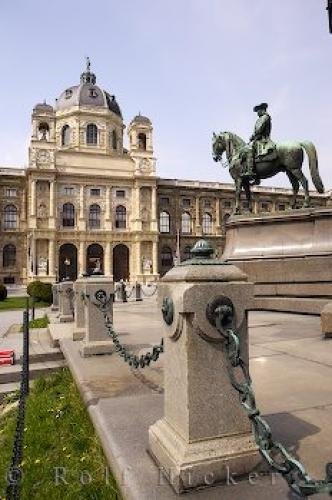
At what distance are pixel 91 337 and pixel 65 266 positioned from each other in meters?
52.2

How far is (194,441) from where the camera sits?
96.1 inches

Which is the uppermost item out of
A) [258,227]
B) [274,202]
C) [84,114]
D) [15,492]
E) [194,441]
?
[84,114]

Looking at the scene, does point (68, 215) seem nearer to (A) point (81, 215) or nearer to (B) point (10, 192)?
(A) point (81, 215)

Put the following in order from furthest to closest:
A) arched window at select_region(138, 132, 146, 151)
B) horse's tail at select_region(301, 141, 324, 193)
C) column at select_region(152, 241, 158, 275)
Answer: arched window at select_region(138, 132, 146, 151) → column at select_region(152, 241, 158, 275) → horse's tail at select_region(301, 141, 324, 193)

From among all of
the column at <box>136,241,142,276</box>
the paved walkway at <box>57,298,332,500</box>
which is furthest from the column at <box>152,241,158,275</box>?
the paved walkway at <box>57,298,332,500</box>

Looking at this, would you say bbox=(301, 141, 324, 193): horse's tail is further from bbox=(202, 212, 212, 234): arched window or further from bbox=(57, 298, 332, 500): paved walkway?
bbox=(202, 212, 212, 234): arched window

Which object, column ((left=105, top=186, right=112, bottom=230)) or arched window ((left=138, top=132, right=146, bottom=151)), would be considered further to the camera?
arched window ((left=138, top=132, right=146, bottom=151))

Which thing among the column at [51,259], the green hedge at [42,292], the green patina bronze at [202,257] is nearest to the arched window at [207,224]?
the column at [51,259]

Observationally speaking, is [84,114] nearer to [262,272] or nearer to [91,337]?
[262,272]

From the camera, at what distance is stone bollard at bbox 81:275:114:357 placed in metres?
6.32

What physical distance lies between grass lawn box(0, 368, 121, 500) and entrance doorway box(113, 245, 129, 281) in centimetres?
5424

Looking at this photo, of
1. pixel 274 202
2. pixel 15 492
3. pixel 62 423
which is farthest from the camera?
pixel 274 202

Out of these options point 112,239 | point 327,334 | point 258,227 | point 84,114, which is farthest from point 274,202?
point 327,334

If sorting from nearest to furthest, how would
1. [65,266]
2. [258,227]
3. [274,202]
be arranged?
[258,227], [65,266], [274,202]
